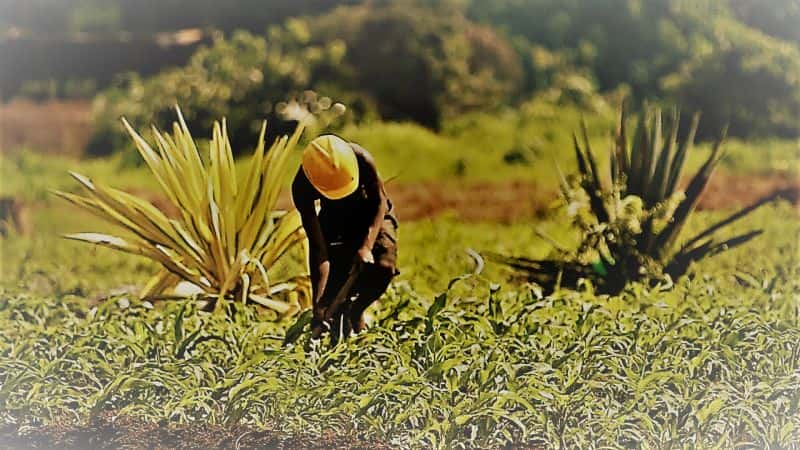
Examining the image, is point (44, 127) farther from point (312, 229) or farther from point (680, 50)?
point (680, 50)

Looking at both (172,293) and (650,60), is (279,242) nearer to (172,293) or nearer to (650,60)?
(172,293)

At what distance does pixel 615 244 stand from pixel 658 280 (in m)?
0.28

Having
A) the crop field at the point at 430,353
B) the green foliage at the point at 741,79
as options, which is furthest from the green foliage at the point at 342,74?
the green foliage at the point at 741,79

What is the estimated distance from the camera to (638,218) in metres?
5.26

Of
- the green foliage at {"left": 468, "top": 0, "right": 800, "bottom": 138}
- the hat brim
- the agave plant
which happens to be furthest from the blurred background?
the hat brim

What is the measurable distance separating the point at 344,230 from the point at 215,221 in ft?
2.14

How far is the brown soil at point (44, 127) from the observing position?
5312 millimetres

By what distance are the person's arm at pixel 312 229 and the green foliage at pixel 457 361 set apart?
13.7 inches

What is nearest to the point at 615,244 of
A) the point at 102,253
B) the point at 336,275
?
the point at 336,275

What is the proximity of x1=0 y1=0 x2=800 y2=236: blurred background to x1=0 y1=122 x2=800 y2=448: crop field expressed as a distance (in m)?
0.07

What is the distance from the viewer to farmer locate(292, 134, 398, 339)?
5.01 meters

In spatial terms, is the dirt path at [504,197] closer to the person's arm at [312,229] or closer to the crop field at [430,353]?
the crop field at [430,353]

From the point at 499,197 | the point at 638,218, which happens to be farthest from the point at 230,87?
the point at 638,218

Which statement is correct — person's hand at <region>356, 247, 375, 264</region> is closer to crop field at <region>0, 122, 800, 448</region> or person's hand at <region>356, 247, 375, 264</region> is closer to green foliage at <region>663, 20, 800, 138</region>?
crop field at <region>0, 122, 800, 448</region>
